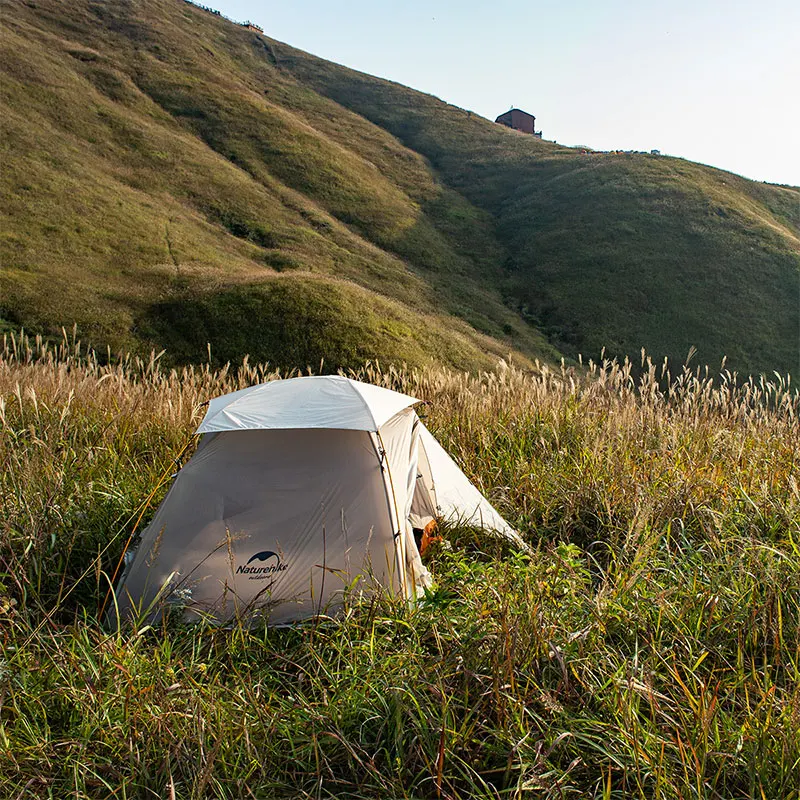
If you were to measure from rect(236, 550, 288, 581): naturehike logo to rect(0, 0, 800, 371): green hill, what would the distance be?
2317 centimetres

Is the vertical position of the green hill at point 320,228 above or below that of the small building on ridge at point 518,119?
below

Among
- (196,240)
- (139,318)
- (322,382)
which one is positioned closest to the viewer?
(322,382)

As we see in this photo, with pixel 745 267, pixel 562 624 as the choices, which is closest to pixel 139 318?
pixel 562 624

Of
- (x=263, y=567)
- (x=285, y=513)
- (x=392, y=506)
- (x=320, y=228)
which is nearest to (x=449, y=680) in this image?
(x=392, y=506)

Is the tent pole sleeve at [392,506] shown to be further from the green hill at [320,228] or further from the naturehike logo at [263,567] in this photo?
the green hill at [320,228]

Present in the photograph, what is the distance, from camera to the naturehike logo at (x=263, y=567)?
4328 millimetres

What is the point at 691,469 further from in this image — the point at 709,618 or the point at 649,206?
the point at 649,206

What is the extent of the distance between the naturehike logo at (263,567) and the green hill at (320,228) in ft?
76.0

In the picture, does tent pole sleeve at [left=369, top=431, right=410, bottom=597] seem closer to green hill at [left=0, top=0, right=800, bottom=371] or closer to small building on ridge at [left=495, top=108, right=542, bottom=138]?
green hill at [left=0, top=0, right=800, bottom=371]

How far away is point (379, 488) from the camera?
4.57m

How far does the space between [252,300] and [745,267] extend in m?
40.2

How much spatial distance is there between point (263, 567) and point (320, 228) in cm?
A: 5167

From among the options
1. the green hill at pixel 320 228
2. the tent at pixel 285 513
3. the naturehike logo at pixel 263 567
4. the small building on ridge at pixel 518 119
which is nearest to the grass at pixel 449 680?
the tent at pixel 285 513

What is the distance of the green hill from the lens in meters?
31.4
